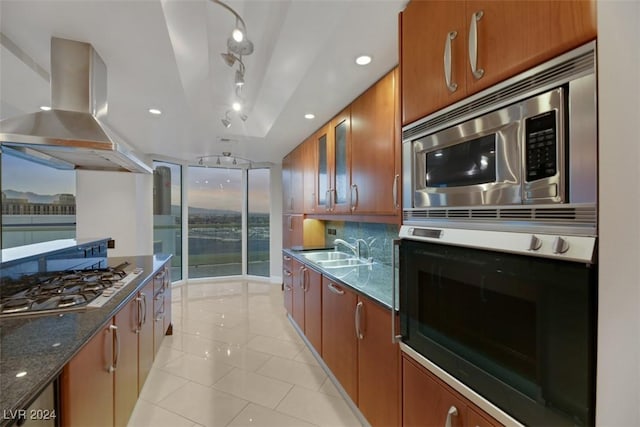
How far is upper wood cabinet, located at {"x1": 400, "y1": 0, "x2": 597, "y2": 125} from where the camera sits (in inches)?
28.5

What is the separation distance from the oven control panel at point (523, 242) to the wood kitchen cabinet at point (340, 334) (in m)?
1.00

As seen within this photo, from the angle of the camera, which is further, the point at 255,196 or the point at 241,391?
the point at 255,196

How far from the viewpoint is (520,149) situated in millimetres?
809

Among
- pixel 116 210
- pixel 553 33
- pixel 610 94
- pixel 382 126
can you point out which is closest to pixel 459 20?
pixel 553 33

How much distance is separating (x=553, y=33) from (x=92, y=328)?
2.02m

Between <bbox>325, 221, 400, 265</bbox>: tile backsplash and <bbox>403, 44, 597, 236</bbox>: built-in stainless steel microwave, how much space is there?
122 centimetres

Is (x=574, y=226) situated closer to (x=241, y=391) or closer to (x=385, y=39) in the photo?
(x=385, y=39)

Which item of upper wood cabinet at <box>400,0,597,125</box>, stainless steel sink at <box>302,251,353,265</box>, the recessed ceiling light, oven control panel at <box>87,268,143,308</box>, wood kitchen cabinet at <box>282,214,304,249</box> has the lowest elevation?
stainless steel sink at <box>302,251,353,265</box>

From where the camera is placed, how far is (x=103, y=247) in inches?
114

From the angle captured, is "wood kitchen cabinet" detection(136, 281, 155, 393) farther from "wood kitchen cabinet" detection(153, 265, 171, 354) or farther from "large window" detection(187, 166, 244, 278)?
"large window" detection(187, 166, 244, 278)

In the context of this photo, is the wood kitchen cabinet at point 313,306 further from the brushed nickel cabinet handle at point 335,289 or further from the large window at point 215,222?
the large window at point 215,222

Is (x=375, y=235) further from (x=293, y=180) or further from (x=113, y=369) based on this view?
(x=113, y=369)

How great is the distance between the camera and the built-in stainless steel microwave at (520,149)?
0.68 m

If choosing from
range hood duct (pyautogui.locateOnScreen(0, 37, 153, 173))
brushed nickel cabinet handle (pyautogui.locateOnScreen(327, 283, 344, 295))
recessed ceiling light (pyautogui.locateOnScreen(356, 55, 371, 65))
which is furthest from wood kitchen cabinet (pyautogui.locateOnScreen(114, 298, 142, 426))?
recessed ceiling light (pyautogui.locateOnScreen(356, 55, 371, 65))
